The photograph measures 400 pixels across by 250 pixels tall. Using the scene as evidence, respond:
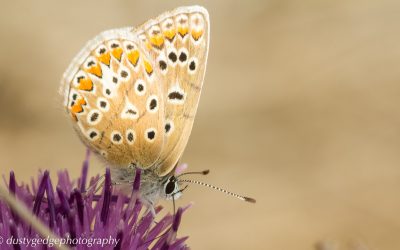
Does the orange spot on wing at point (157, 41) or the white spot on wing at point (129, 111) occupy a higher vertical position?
the orange spot on wing at point (157, 41)

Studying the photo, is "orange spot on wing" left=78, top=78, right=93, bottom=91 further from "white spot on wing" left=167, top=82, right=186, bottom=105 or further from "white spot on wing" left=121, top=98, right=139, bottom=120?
"white spot on wing" left=167, top=82, right=186, bottom=105

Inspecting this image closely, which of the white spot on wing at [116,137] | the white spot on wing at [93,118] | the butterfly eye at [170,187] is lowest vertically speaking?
the butterfly eye at [170,187]

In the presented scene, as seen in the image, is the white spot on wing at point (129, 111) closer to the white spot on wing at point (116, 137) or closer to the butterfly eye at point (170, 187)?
the white spot on wing at point (116, 137)

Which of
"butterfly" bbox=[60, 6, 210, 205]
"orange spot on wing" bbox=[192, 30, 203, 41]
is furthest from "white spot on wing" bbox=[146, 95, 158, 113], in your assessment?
"orange spot on wing" bbox=[192, 30, 203, 41]

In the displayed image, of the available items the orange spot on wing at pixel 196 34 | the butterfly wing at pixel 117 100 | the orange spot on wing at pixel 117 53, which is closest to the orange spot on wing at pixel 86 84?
the butterfly wing at pixel 117 100

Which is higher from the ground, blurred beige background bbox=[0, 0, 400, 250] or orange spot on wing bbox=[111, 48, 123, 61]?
orange spot on wing bbox=[111, 48, 123, 61]

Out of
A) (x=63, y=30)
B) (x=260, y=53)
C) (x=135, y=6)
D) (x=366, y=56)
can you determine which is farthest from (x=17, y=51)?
(x=366, y=56)

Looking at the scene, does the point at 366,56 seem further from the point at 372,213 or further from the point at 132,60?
the point at 132,60

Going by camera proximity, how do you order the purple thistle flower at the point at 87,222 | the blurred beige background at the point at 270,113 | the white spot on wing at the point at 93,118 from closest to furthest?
the purple thistle flower at the point at 87,222 → the white spot on wing at the point at 93,118 → the blurred beige background at the point at 270,113
